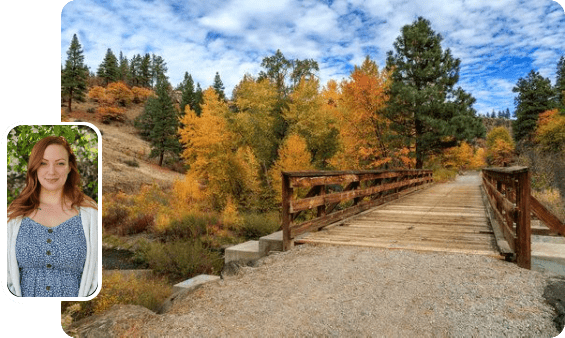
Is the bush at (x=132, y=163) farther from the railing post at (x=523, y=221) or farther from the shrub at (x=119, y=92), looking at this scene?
the railing post at (x=523, y=221)

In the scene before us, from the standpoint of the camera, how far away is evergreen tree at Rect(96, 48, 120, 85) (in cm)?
507

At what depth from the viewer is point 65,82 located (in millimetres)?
4316

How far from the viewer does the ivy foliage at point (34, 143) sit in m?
1.97

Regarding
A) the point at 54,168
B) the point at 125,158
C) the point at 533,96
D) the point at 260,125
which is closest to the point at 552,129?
the point at 533,96

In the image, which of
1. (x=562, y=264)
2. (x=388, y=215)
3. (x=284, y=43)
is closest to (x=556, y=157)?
(x=388, y=215)

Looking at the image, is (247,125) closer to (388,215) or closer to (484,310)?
(388,215)

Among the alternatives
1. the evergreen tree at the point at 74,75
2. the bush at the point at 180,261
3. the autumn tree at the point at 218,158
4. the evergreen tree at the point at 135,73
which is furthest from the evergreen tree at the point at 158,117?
the bush at the point at 180,261

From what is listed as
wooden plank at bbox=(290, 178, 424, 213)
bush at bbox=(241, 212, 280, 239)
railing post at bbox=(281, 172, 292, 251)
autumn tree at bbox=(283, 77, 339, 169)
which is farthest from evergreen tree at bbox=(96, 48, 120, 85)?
autumn tree at bbox=(283, 77, 339, 169)

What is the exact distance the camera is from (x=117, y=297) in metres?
5.15

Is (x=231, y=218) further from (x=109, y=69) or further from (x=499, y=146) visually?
(x=499, y=146)

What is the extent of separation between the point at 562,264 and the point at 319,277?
2357 millimetres

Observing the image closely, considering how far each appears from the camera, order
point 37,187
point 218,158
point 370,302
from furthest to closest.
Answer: point 218,158
point 370,302
point 37,187

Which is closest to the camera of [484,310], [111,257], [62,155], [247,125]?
[62,155]

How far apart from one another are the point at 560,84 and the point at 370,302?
6117mm
